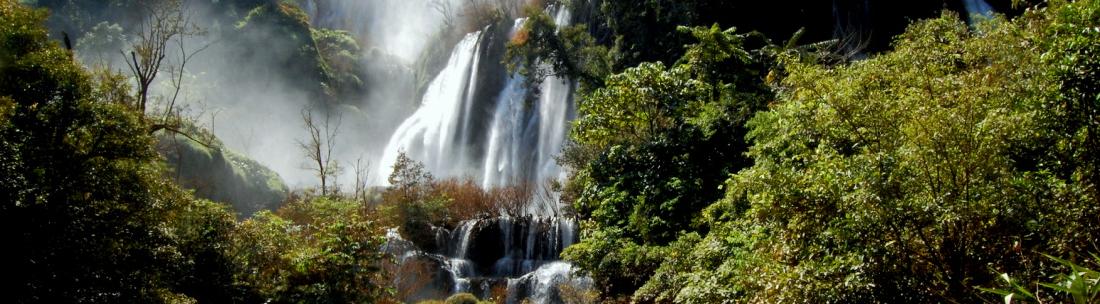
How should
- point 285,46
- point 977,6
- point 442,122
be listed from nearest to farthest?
1. point 977,6
2. point 442,122
3. point 285,46

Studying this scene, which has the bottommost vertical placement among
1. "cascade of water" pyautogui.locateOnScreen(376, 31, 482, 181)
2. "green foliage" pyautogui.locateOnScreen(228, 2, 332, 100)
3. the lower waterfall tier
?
the lower waterfall tier

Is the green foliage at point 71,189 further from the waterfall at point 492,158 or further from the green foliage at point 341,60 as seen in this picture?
the green foliage at point 341,60

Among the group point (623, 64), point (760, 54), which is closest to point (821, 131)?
point (760, 54)

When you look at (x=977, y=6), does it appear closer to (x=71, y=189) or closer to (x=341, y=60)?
(x=71, y=189)

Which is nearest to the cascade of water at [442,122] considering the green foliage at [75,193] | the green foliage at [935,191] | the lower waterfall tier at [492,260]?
the lower waterfall tier at [492,260]

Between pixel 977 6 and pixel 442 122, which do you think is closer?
pixel 977 6

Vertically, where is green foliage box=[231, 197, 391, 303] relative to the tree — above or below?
below

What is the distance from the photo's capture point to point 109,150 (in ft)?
27.7

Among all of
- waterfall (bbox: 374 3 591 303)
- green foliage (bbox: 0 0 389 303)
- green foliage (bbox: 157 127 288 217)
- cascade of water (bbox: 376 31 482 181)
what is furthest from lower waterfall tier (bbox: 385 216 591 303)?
cascade of water (bbox: 376 31 482 181)

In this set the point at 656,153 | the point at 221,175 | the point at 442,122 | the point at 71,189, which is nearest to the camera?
the point at 71,189

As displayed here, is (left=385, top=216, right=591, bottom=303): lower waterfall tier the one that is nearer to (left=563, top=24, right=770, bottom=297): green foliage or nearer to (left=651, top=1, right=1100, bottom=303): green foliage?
(left=563, top=24, right=770, bottom=297): green foliage

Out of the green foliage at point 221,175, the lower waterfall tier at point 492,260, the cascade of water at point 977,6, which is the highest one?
the cascade of water at point 977,6

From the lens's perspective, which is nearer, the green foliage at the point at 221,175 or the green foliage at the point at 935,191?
the green foliage at the point at 935,191

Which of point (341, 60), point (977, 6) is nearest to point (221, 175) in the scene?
point (341, 60)
